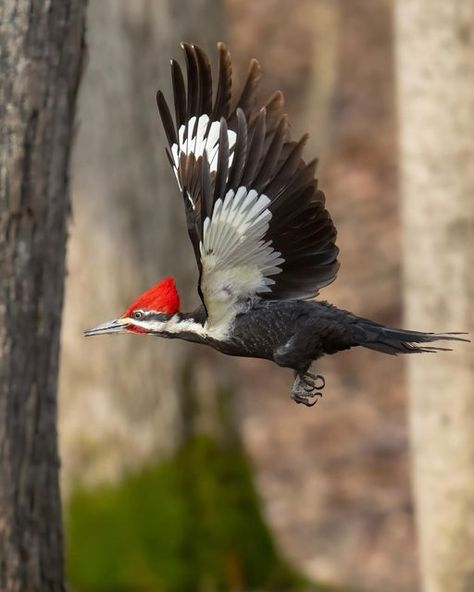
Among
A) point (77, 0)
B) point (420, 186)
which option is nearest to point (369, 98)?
point (420, 186)

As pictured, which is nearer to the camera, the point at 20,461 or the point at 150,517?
the point at 20,461

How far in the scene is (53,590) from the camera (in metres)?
4.75

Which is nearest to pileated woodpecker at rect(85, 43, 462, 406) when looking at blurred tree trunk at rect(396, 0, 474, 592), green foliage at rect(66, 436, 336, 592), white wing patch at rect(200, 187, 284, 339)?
white wing patch at rect(200, 187, 284, 339)

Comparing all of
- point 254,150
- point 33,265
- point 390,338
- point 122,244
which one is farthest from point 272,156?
point 122,244

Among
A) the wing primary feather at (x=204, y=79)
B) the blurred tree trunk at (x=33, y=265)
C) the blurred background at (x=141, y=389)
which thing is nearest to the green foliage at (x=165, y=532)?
the blurred background at (x=141, y=389)

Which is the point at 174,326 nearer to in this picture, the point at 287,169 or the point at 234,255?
the point at 234,255

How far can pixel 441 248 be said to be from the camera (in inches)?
235

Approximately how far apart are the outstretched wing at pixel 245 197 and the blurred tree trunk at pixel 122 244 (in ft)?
11.1

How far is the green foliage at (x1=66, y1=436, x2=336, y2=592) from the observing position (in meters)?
7.48

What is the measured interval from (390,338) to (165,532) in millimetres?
4006

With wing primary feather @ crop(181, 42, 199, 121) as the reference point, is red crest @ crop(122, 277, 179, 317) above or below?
below

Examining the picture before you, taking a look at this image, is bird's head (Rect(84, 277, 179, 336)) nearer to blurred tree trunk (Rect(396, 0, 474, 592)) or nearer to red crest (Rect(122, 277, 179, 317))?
red crest (Rect(122, 277, 179, 317))

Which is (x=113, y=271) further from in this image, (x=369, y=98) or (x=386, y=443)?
(x=369, y=98)

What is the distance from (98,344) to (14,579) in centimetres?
288
